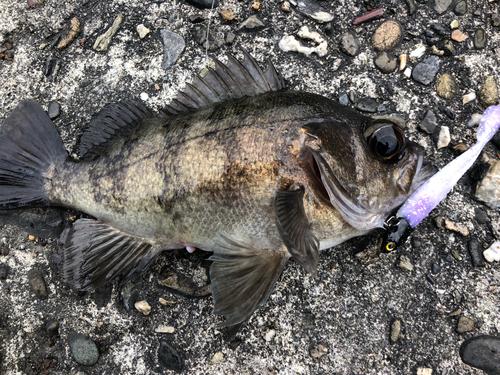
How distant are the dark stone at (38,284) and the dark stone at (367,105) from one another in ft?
9.36

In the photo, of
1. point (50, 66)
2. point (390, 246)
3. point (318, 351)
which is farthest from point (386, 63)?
point (50, 66)

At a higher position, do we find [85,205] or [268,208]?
[85,205]

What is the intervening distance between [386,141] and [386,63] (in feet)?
3.48

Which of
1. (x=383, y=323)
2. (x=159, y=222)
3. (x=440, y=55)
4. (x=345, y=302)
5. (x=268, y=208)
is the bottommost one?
(x=383, y=323)

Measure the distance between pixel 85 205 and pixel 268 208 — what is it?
1404mm

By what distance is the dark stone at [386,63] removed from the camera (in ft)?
8.73

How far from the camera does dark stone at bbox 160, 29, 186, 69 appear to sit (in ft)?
9.43

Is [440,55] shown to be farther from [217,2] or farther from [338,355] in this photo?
[338,355]

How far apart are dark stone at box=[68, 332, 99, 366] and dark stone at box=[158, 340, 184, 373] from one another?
1.66 feet

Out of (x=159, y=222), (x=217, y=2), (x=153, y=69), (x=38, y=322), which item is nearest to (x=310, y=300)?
(x=159, y=222)

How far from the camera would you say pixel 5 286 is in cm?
268

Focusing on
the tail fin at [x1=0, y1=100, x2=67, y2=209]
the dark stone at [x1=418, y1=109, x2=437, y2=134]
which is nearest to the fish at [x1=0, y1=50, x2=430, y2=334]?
the tail fin at [x1=0, y1=100, x2=67, y2=209]

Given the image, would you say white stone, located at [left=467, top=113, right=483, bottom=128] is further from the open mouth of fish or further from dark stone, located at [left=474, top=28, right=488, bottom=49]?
the open mouth of fish

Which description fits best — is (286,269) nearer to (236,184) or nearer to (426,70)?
(236,184)
